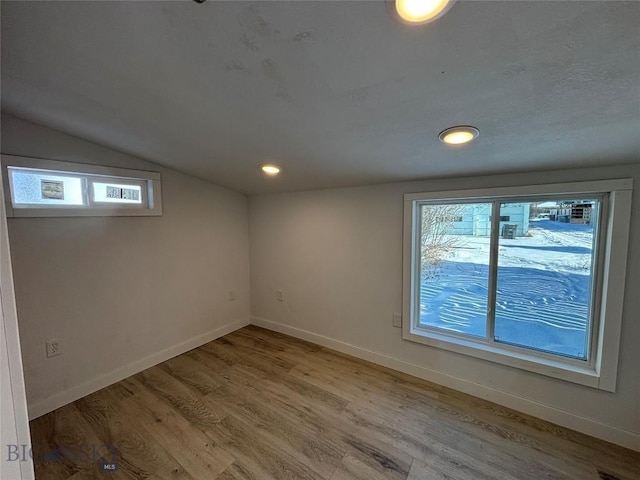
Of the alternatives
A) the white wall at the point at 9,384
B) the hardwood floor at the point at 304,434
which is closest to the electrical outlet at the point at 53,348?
the hardwood floor at the point at 304,434

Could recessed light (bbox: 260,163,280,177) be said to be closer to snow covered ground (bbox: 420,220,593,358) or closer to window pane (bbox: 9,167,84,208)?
window pane (bbox: 9,167,84,208)

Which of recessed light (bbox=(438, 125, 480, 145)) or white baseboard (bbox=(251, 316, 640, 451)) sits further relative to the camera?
white baseboard (bbox=(251, 316, 640, 451))

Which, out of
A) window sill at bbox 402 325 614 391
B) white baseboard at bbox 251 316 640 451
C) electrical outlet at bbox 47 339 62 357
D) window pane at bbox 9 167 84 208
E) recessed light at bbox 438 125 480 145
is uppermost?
recessed light at bbox 438 125 480 145

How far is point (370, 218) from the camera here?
8.52ft

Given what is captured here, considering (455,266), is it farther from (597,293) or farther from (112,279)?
(112,279)

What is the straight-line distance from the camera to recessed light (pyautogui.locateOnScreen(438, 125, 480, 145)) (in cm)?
138

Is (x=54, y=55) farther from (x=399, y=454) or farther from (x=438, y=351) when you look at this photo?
(x=438, y=351)

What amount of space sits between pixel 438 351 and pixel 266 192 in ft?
8.19

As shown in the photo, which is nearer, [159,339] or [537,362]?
[537,362]

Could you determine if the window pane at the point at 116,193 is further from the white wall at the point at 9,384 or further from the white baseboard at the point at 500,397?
the white baseboard at the point at 500,397

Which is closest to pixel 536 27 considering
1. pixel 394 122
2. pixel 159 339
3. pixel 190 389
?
pixel 394 122

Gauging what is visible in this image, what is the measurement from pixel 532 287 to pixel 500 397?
887 millimetres

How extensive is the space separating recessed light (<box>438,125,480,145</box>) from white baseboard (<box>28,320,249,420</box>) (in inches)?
121

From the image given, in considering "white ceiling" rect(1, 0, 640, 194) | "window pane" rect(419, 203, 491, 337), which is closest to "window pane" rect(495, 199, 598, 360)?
"window pane" rect(419, 203, 491, 337)
